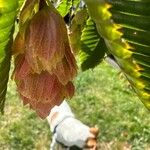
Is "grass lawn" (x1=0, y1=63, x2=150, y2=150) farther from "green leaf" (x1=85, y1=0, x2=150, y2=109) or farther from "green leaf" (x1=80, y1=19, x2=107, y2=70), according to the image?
"green leaf" (x1=85, y1=0, x2=150, y2=109)

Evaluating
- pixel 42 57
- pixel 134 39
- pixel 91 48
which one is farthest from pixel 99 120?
pixel 134 39

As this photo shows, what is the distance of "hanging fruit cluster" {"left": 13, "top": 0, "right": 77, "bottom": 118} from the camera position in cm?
63

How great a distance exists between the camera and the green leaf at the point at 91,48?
3.43 ft

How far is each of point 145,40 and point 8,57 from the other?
186mm

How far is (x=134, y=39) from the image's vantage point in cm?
52

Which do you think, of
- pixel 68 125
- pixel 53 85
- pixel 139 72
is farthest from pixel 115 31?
pixel 68 125

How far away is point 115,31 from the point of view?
463 mm

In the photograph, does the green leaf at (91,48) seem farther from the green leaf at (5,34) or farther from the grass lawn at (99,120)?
the grass lawn at (99,120)

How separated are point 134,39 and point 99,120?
4.36 meters

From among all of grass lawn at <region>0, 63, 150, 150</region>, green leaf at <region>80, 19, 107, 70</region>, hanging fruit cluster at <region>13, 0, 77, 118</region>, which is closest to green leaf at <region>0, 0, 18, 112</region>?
hanging fruit cluster at <region>13, 0, 77, 118</region>

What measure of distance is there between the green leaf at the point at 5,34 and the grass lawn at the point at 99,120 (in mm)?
3688

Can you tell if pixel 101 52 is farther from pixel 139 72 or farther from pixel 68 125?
pixel 68 125

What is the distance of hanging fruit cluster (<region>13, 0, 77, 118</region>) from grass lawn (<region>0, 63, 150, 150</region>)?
366 centimetres

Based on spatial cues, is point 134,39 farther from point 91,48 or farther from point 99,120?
point 99,120
